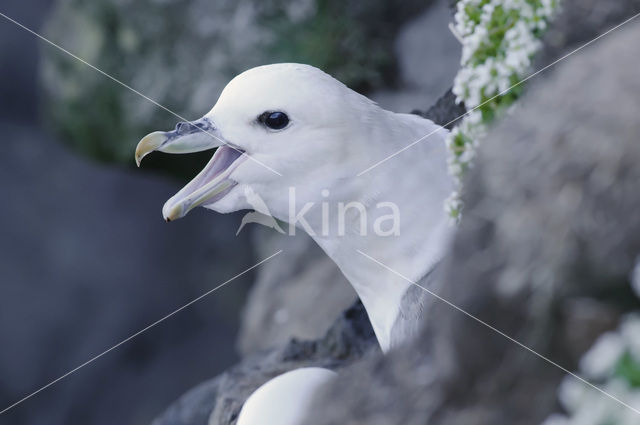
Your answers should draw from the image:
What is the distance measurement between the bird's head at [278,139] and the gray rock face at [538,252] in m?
0.51

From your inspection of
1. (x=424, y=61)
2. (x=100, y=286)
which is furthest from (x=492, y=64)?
(x=100, y=286)

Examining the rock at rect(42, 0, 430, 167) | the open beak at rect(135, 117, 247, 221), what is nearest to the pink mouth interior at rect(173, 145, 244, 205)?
the open beak at rect(135, 117, 247, 221)

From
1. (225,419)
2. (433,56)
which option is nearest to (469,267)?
(225,419)

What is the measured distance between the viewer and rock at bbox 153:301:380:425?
4.48ft

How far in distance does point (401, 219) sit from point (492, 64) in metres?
0.25

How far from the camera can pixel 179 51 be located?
288 centimetres

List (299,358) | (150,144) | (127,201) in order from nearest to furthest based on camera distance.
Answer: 1. (150,144)
2. (299,358)
3. (127,201)

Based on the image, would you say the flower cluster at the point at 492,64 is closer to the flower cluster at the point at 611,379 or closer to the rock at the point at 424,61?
the rock at the point at 424,61

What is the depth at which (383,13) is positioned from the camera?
243cm

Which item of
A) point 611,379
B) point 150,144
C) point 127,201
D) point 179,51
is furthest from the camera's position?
point 127,201

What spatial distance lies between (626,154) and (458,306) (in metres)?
0.16

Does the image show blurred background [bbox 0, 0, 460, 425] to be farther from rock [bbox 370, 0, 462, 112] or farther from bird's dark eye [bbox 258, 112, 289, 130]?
bird's dark eye [bbox 258, 112, 289, 130]

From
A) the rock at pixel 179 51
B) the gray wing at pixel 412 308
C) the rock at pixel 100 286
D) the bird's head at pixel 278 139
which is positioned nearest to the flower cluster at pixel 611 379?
the gray wing at pixel 412 308

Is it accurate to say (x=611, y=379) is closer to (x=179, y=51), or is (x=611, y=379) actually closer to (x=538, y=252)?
(x=538, y=252)
